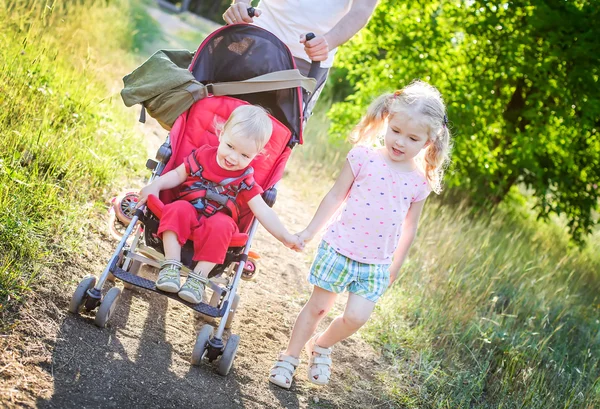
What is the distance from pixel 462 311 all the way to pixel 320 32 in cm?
226

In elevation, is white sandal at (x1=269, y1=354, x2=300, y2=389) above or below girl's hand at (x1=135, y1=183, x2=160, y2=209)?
below

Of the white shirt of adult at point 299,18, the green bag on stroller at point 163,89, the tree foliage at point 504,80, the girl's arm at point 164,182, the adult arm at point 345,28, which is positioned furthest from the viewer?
the tree foliage at point 504,80

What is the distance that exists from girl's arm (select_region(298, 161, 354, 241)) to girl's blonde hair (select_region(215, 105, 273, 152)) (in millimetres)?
436

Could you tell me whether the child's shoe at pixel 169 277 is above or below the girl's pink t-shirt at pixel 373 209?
below

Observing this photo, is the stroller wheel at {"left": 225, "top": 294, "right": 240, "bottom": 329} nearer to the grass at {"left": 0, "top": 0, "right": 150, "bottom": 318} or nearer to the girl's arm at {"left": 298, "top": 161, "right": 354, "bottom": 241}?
the girl's arm at {"left": 298, "top": 161, "right": 354, "bottom": 241}

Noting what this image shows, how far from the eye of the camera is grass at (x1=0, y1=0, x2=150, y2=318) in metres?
3.50

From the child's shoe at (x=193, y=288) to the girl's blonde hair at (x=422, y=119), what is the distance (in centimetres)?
116

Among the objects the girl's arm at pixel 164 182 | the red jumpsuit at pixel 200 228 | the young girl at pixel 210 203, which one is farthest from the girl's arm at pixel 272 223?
the girl's arm at pixel 164 182

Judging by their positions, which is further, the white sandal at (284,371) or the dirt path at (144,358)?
the white sandal at (284,371)

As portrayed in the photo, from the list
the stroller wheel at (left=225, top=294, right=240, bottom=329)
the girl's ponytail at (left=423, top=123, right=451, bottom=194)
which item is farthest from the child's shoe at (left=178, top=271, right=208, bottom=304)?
the girl's ponytail at (left=423, top=123, right=451, bottom=194)

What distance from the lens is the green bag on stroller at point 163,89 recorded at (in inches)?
147

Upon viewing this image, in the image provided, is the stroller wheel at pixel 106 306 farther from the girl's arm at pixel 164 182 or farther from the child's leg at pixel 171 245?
the girl's arm at pixel 164 182

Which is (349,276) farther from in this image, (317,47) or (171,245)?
(317,47)

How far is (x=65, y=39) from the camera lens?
7000 mm
